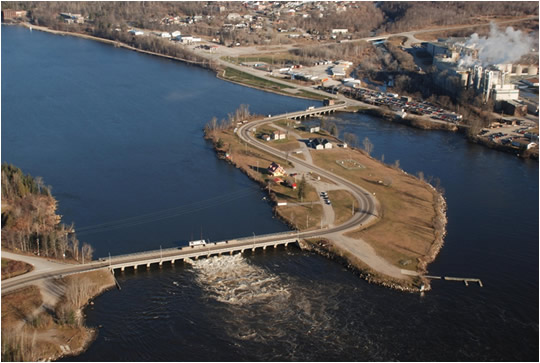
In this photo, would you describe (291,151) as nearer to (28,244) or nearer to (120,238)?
(120,238)

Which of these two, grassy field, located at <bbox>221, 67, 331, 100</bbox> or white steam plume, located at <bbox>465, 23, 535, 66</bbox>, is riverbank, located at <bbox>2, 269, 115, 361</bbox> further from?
white steam plume, located at <bbox>465, 23, 535, 66</bbox>

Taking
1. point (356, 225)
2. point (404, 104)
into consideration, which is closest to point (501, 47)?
point (404, 104)

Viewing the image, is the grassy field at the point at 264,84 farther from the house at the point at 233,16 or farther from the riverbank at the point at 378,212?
the house at the point at 233,16

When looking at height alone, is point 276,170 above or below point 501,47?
below

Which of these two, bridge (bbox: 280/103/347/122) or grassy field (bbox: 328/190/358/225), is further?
bridge (bbox: 280/103/347/122)

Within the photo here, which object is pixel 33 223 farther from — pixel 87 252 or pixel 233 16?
pixel 233 16

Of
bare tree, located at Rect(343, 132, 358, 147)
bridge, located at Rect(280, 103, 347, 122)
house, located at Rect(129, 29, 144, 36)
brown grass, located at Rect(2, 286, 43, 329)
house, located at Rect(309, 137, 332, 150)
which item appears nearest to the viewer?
brown grass, located at Rect(2, 286, 43, 329)

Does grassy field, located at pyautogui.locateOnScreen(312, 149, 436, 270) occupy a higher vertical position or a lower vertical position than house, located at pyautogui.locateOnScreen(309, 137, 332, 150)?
lower

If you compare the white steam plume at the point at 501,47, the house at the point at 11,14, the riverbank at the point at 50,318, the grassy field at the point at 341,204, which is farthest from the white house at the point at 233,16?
the riverbank at the point at 50,318

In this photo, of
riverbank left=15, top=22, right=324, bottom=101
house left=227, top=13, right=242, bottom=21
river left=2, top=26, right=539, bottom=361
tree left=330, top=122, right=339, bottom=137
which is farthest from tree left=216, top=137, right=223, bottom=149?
house left=227, top=13, right=242, bottom=21
